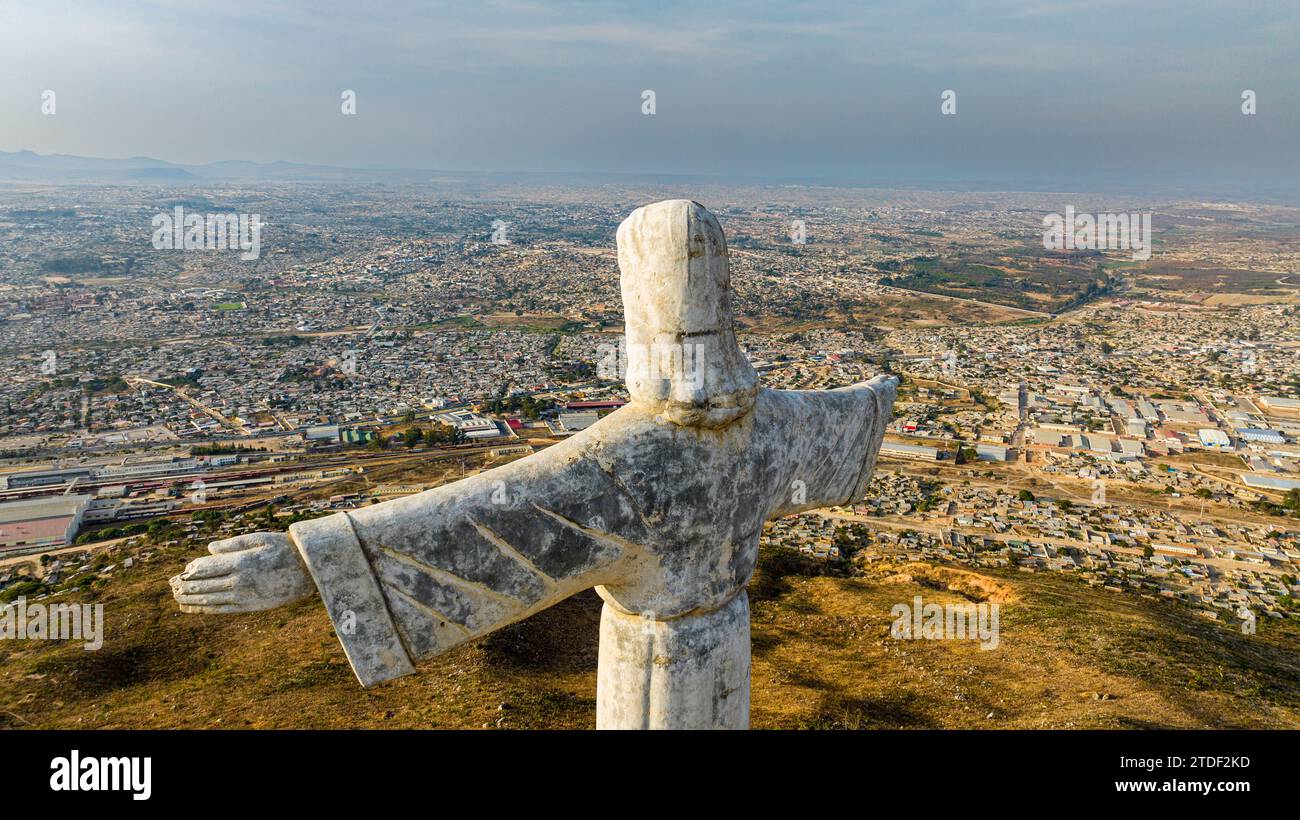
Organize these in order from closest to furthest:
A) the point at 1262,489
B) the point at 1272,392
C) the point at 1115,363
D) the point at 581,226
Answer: the point at 1262,489
the point at 1272,392
the point at 1115,363
the point at 581,226

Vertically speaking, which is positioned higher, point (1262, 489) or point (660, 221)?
point (660, 221)

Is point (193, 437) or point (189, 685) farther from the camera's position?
point (193, 437)

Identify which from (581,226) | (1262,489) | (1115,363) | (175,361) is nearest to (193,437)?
(175,361)

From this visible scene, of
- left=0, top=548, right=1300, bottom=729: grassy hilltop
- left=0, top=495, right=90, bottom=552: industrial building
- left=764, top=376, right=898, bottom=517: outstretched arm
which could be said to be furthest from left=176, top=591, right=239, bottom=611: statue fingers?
left=0, top=495, right=90, bottom=552: industrial building

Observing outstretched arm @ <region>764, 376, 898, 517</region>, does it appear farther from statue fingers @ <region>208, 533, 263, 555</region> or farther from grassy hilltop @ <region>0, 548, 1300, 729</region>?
grassy hilltop @ <region>0, 548, 1300, 729</region>

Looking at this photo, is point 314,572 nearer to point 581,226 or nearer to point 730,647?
point 730,647

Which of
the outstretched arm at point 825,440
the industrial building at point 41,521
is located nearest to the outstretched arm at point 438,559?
the outstretched arm at point 825,440

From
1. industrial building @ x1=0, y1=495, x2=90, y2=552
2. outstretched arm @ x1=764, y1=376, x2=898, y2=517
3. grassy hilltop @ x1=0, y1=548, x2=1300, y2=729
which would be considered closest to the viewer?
outstretched arm @ x1=764, y1=376, x2=898, y2=517
